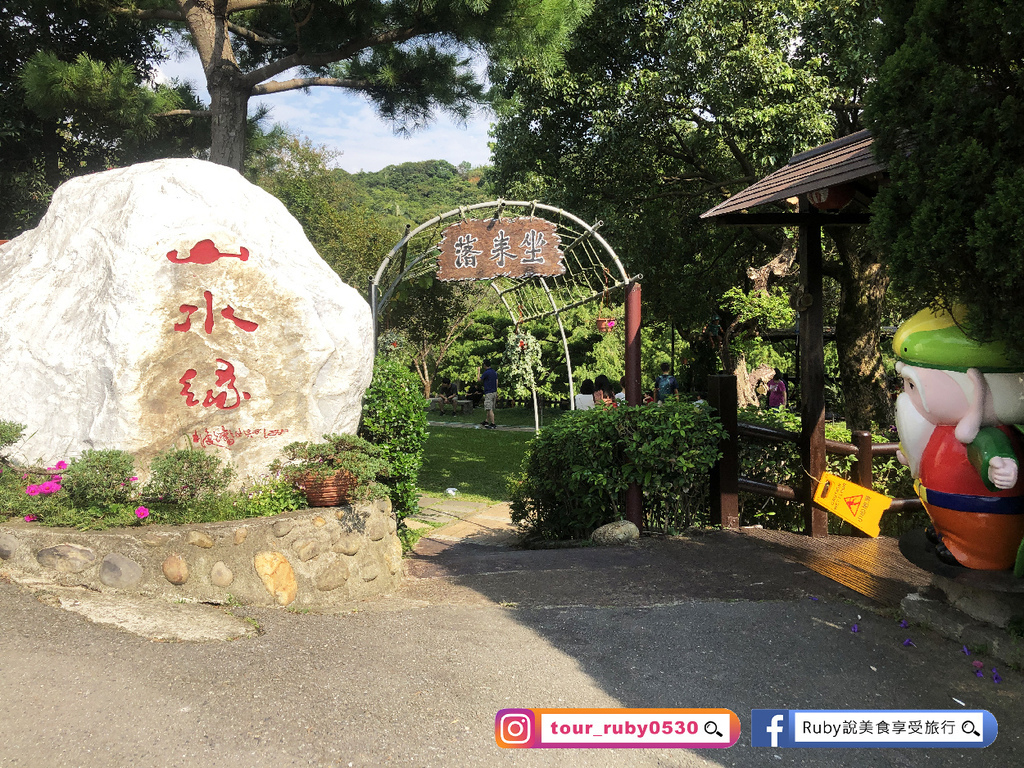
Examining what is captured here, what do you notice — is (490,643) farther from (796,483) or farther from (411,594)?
(796,483)

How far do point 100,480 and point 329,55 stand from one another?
6364mm

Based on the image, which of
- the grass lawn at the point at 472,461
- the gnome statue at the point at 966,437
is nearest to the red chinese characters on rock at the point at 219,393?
the gnome statue at the point at 966,437

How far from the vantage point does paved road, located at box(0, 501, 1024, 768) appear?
9.34ft

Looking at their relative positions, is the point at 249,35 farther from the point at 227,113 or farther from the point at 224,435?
the point at 224,435

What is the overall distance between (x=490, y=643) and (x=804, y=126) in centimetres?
737

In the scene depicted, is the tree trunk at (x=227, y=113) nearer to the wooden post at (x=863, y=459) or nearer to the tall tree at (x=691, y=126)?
the tall tree at (x=691, y=126)

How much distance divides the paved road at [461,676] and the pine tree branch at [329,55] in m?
6.74

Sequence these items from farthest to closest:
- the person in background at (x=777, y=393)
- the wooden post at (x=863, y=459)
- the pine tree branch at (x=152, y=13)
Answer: the person in background at (x=777, y=393) < the pine tree branch at (x=152, y=13) < the wooden post at (x=863, y=459)

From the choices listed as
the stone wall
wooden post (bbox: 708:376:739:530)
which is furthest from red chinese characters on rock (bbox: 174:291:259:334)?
wooden post (bbox: 708:376:739:530)

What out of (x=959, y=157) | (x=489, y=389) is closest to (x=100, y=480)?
(x=959, y=157)

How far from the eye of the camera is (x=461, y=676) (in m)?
3.45

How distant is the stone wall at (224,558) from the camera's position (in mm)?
4332

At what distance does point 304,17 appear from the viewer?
9.03 meters

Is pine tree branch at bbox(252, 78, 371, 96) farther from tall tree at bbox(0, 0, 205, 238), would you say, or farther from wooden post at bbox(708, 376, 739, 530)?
wooden post at bbox(708, 376, 739, 530)
